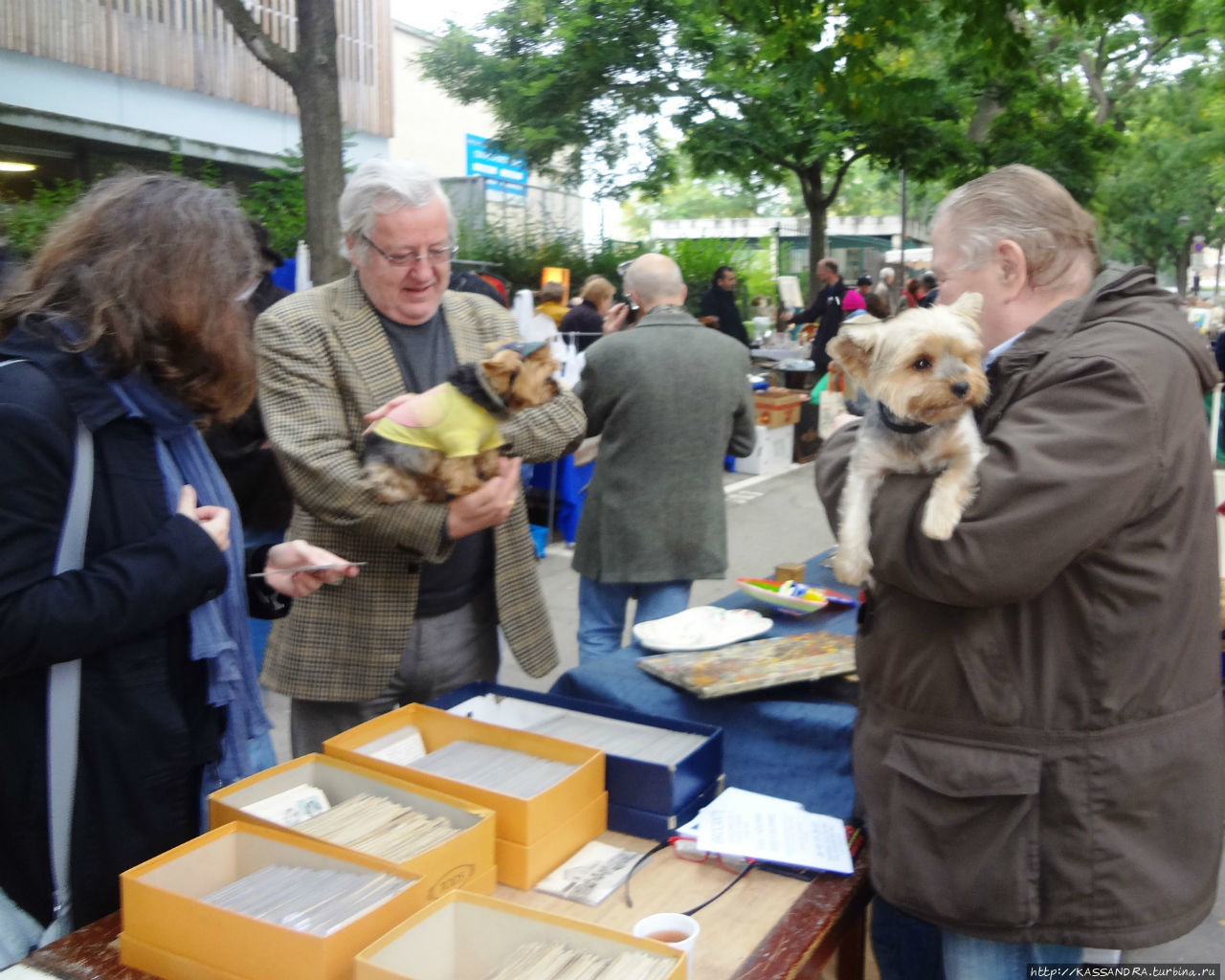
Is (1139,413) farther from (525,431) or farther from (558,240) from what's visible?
(558,240)

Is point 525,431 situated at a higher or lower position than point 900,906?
higher

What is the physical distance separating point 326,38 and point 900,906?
6.89 metres

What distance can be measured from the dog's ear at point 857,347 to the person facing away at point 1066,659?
23 cm

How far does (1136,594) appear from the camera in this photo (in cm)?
166

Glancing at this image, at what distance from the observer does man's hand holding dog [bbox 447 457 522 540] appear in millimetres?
2090

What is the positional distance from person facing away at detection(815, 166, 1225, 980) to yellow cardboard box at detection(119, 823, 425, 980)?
90 cm

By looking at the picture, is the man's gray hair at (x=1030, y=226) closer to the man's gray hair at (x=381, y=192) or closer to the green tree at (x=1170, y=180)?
the man's gray hair at (x=381, y=192)

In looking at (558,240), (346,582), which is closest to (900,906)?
(346,582)

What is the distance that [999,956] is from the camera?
182cm

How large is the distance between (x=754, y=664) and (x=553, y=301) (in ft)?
26.4

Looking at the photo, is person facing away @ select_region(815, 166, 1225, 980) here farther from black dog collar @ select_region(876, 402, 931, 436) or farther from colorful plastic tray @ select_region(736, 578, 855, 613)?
colorful plastic tray @ select_region(736, 578, 855, 613)

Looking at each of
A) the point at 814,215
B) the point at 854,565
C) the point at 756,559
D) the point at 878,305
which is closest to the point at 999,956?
the point at 854,565

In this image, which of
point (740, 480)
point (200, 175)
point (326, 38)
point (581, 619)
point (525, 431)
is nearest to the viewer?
point (525, 431)

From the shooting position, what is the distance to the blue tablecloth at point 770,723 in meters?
2.38
